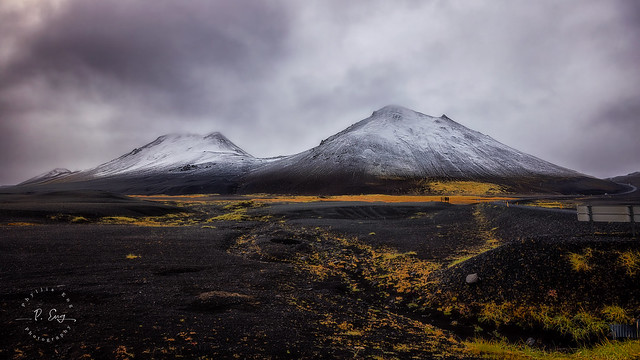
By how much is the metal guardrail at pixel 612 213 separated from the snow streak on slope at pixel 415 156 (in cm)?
12236

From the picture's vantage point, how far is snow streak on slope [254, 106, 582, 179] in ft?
467

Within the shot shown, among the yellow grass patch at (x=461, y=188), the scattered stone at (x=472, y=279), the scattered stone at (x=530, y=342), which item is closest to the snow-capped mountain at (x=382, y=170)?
the yellow grass patch at (x=461, y=188)

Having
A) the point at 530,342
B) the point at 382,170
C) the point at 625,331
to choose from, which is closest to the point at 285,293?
the point at 530,342

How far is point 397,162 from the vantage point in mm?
149875

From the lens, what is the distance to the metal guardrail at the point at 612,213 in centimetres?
1102

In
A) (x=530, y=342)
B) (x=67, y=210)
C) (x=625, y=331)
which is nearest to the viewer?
(x=625, y=331)

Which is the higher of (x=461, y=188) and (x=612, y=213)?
(x=461, y=188)

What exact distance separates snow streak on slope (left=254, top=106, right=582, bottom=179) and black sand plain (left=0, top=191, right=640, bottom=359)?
123 metres

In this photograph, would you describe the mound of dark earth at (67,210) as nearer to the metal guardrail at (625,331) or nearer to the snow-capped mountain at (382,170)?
the metal guardrail at (625,331)

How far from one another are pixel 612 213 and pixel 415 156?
153m

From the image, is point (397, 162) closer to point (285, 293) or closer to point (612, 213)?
point (612, 213)

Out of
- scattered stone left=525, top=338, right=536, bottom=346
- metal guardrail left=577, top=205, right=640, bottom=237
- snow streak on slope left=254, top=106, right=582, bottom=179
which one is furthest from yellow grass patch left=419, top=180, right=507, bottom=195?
scattered stone left=525, top=338, right=536, bottom=346

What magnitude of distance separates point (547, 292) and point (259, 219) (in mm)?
28870

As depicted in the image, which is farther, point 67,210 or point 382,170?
point 382,170
